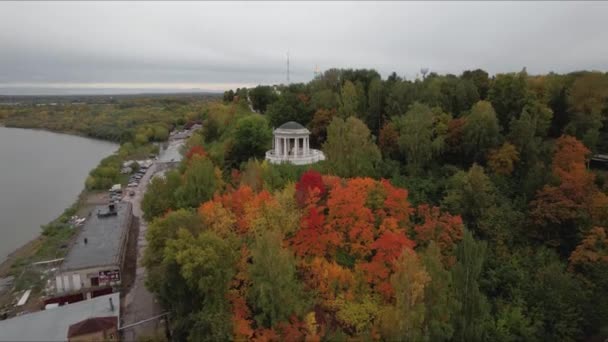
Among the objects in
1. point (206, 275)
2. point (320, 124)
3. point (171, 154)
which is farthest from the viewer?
point (171, 154)

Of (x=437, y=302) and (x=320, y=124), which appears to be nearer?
(x=437, y=302)

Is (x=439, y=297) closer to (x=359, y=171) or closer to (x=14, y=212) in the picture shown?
(x=359, y=171)

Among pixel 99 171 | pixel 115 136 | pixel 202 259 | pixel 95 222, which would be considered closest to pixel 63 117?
pixel 115 136

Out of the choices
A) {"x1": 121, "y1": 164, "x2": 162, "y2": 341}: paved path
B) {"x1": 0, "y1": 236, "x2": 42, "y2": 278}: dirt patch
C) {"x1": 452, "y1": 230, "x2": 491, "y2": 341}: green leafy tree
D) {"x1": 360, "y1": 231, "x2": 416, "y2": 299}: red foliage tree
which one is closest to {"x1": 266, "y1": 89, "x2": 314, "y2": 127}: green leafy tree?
{"x1": 121, "y1": 164, "x2": 162, "y2": 341}: paved path

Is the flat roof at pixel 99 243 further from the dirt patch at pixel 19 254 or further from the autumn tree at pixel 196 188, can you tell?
the autumn tree at pixel 196 188

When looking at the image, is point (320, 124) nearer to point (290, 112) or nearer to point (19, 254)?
point (290, 112)

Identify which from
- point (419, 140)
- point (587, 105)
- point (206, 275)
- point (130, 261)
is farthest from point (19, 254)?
point (587, 105)
